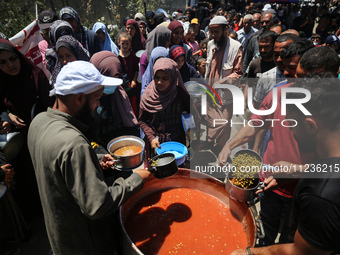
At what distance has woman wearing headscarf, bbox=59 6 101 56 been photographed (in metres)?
4.63

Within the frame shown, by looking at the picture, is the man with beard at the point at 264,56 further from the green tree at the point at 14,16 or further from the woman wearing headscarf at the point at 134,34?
the green tree at the point at 14,16

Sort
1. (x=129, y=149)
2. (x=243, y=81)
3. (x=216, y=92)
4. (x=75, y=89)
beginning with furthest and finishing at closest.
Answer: (x=243, y=81) → (x=216, y=92) → (x=129, y=149) → (x=75, y=89)

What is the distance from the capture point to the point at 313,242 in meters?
1.20

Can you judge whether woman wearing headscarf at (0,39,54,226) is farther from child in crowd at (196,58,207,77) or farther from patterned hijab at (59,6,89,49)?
child in crowd at (196,58,207,77)

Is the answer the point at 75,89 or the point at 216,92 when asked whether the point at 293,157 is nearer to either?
the point at 75,89

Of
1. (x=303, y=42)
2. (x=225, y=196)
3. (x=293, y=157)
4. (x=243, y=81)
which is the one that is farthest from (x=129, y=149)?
(x=243, y=81)

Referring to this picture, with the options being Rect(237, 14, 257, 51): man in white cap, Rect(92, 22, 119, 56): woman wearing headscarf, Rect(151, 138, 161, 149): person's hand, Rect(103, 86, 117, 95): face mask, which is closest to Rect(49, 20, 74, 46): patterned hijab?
Rect(92, 22, 119, 56): woman wearing headscarf

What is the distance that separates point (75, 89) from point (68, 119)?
0.21 m

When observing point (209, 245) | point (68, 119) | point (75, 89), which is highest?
point (75, 89)

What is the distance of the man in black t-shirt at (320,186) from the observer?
3.71 ft

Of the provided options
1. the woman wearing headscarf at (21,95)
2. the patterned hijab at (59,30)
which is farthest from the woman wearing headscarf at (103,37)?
the woman wearing headscarf at (21,95)

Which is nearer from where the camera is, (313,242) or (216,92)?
(313,242)

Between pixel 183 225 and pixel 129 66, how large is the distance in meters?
3.97

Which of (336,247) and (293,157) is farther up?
(336,247)
